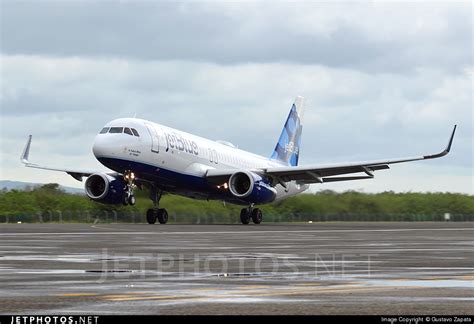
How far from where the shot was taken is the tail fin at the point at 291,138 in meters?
68.4

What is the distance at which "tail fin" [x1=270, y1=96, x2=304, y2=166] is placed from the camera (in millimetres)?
68438

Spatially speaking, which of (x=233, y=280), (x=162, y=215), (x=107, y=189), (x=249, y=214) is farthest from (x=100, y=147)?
(x=233, y=280)

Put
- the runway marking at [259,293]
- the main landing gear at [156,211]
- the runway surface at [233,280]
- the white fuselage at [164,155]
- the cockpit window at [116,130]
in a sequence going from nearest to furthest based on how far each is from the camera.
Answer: the runway surface at [233,280], the runway marking at [259,293], the white fuselage at [164,155], the cockpit window at [116,130], the main landing gear at [156,211]

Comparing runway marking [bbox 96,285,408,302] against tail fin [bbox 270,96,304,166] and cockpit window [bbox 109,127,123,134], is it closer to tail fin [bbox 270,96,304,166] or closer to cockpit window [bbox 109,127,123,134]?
cockpit window [bbox 109,127,123,134]

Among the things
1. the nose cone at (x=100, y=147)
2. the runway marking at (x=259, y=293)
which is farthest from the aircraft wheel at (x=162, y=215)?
the runway marking at (x=259, y=293)

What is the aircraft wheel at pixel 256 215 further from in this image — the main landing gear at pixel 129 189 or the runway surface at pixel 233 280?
the runway surface at pixel 233 280

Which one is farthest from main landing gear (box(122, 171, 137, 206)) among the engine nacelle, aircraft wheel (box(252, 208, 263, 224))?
aircraft wheel (box(252, 208, 263, 224))

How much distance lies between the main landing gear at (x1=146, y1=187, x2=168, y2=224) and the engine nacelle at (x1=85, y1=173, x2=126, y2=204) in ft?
5.60

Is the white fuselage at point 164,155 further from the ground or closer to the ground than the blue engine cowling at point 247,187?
further from the ground

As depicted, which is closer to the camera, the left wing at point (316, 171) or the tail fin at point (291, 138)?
the left wing at point (316, 171)

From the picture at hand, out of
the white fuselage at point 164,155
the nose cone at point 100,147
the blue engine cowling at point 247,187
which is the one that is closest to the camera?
the nose cone at point 100,147

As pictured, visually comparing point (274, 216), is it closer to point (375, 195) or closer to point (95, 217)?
point (375, 195)

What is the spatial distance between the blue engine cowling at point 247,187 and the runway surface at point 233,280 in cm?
2729

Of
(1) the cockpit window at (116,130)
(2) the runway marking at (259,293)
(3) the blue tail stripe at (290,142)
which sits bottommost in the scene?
(2) the runway marking at (259,293)
